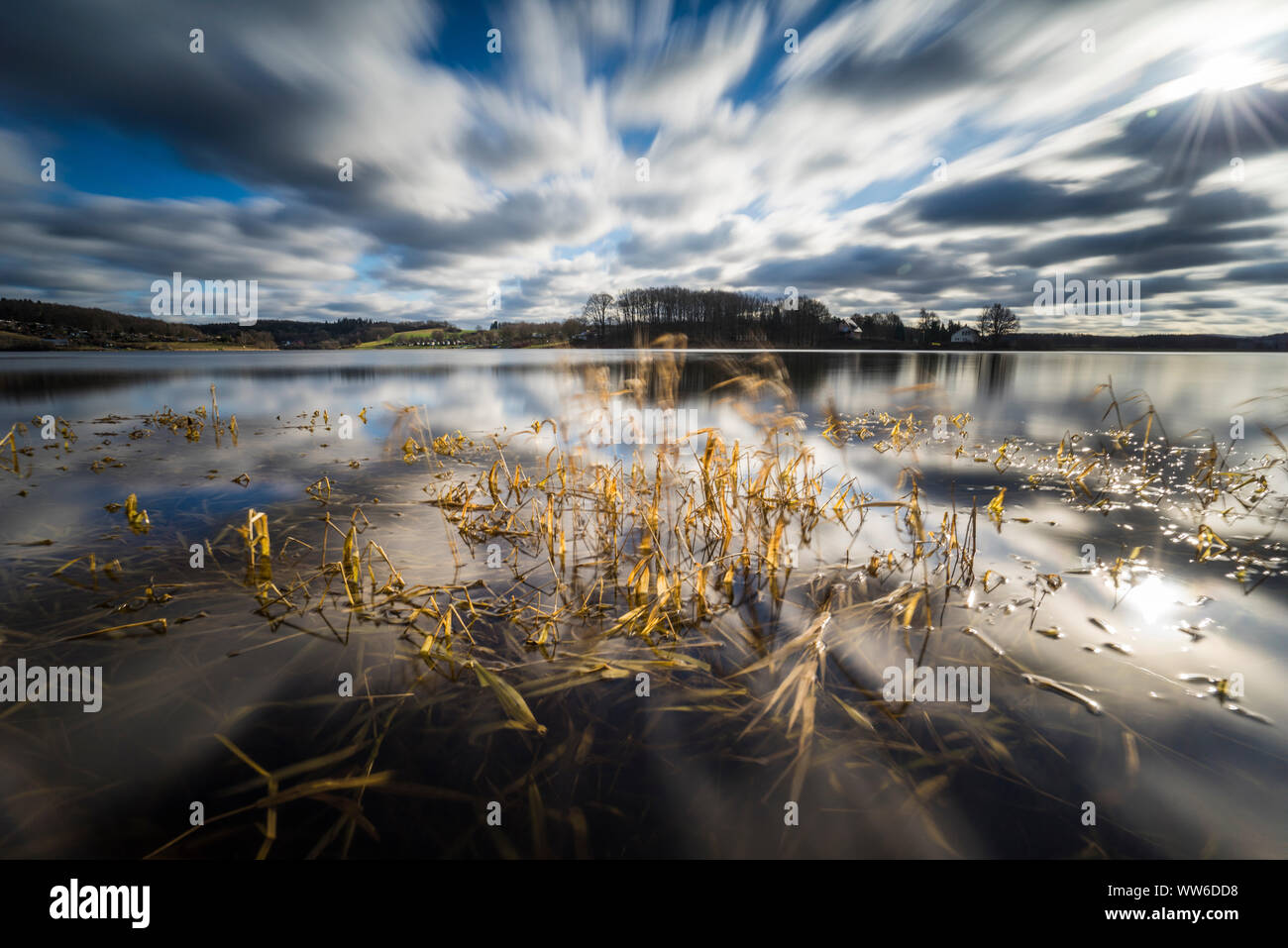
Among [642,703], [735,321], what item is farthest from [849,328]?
[642,703]

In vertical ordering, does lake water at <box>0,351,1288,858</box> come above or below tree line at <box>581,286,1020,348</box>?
below

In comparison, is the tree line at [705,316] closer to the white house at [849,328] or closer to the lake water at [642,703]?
the white house at [849,328]

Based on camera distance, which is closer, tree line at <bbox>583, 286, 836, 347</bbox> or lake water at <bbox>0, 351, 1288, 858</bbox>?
lake water at <bbox>0, 351, 1288, 858</bbox>

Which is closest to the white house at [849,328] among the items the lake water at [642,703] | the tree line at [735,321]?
the tree line at [735,321]

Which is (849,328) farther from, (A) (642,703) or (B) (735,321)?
(A) (642,703)

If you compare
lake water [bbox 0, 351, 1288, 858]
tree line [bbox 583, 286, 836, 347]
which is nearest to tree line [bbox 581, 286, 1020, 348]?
tree line [bbox 583, 286, 836, 347]

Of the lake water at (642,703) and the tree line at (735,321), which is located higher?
the tree line at (735,321)

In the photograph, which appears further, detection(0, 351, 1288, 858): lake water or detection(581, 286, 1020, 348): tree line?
detection(581, 286, 1020, 348): tree line

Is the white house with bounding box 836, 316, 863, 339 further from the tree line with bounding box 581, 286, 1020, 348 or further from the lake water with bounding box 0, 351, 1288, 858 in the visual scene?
the lake water with bounding box 0, 351, 1288, 858

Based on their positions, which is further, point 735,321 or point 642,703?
point 735,321
